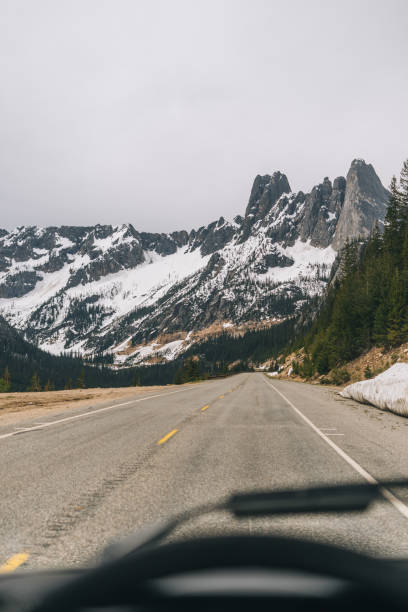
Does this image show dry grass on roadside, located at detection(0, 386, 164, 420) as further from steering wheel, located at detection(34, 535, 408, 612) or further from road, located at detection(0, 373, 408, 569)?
steering wheel, located at detection(34, 535, 408, 612)

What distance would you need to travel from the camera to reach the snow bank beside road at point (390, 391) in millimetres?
13198

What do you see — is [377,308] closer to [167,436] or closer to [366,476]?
[167,436]

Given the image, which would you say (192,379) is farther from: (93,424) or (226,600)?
(226,600)

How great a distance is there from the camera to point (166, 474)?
18.5ft

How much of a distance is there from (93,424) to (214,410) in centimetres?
530

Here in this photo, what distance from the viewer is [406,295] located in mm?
38625

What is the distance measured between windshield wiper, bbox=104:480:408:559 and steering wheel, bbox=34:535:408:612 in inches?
86.2

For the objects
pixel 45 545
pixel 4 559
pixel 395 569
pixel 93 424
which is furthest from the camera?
pixel 93 424

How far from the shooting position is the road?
3506mm

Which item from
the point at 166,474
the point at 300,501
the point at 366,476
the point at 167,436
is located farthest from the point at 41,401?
the point at 300,501

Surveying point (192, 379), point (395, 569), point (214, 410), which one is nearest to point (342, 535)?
point (395, 569)

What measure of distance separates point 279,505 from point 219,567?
10.2 ft

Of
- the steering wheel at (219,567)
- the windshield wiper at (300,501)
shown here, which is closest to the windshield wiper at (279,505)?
the windshield wiper at (300,501)

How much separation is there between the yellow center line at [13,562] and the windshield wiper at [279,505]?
720 mm
